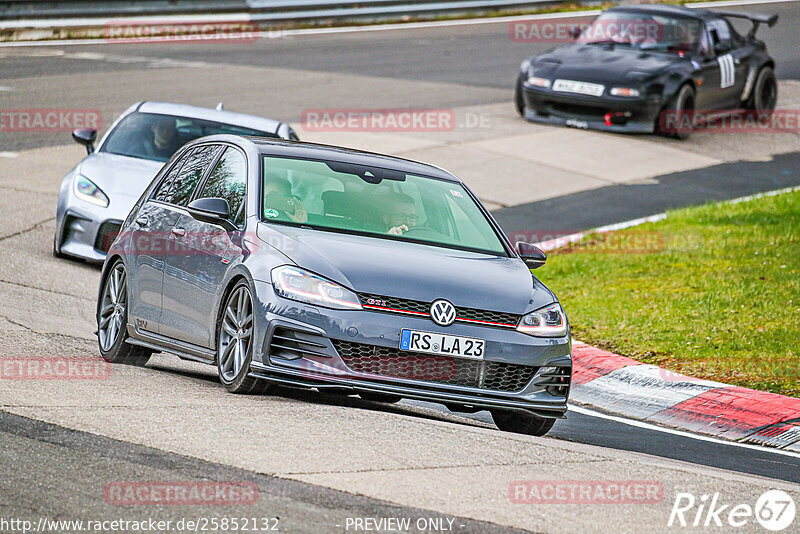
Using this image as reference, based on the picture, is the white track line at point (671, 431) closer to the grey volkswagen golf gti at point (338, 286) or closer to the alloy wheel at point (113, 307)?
the grey volkswagen golf gti at point (338, 286)

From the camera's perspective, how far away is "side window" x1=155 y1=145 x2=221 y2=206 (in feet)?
29.0

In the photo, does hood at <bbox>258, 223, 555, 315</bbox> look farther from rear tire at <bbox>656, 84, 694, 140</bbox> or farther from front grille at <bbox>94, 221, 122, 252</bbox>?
rear tire at <bbox>656, 84, 694, 140</bbox>

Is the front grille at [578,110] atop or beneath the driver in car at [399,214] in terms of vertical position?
beneath

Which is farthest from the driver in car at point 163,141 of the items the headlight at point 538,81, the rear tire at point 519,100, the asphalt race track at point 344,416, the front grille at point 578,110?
the rear tire at point 519,100

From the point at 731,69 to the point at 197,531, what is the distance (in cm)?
1879

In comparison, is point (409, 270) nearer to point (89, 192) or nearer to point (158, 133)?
point (89, 192)

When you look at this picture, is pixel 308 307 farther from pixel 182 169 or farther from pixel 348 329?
pixel 182 169

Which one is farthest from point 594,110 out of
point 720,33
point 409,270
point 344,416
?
point 344,416

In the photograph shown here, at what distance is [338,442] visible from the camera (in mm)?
6320

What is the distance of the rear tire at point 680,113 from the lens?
20.7m

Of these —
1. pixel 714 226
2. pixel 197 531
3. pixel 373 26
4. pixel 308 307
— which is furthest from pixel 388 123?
pixel 197 531

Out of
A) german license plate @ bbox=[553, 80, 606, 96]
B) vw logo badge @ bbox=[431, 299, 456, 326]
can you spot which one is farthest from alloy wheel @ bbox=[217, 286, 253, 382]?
german license plate @ bbox=[553, 80, 606, 96]

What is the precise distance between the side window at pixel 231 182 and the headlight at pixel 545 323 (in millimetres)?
1803

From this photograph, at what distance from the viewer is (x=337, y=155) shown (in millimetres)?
8656
